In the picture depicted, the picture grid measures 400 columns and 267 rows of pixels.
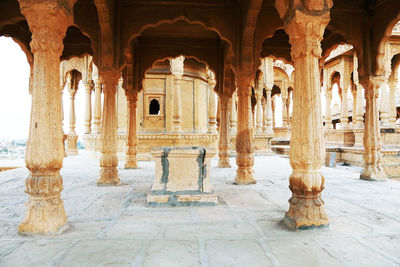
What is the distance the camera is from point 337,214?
11.2 ft

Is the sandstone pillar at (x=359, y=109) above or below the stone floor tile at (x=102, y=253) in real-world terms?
above

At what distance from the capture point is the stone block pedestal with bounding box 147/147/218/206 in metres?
3.96

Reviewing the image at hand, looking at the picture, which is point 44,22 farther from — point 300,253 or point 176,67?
point 176,67

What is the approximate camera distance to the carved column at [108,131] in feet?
18.2

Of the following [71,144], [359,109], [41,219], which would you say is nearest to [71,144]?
[71,144]

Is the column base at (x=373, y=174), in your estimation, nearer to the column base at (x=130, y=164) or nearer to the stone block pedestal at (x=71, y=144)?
the column base at (x=130, y=164)

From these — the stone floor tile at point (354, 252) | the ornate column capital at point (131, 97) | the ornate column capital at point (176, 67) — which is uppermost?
the ornate column capital at point (176, 67)

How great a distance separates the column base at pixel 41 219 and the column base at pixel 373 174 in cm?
675

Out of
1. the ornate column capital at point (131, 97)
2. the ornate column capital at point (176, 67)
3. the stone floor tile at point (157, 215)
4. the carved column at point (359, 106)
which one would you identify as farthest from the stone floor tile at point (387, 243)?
the carved column at point (359, 106)

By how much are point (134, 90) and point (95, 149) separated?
5.40 meters

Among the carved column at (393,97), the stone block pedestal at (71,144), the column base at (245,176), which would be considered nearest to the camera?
the column base at (245,176)

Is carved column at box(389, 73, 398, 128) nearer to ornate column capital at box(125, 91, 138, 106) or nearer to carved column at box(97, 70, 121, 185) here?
ornate column capital at box(125, 91, 138, 106)

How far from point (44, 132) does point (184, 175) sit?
203 cm

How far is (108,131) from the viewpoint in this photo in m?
5.62
